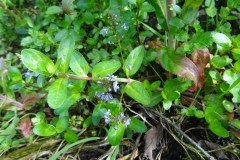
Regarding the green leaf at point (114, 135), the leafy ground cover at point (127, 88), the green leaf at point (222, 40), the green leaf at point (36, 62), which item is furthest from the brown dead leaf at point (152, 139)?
the green leaf at point (36, 62)

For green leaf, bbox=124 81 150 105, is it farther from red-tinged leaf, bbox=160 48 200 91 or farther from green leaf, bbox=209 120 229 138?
green leaf, bbox=209 120 229 138

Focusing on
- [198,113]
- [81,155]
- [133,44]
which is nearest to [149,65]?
[133,44]

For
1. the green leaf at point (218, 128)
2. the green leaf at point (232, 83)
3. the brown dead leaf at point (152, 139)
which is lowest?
the brown dead leaf at point (152, 139)

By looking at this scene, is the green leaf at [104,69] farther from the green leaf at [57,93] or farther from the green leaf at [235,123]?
the green leaf at [235,123]

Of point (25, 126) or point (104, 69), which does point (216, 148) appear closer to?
point (104, 69)

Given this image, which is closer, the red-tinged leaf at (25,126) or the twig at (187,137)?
the twig at (187,137)

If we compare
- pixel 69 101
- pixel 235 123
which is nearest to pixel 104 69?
pixel 69 101

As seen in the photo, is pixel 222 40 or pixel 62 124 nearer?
pixel 222 40
